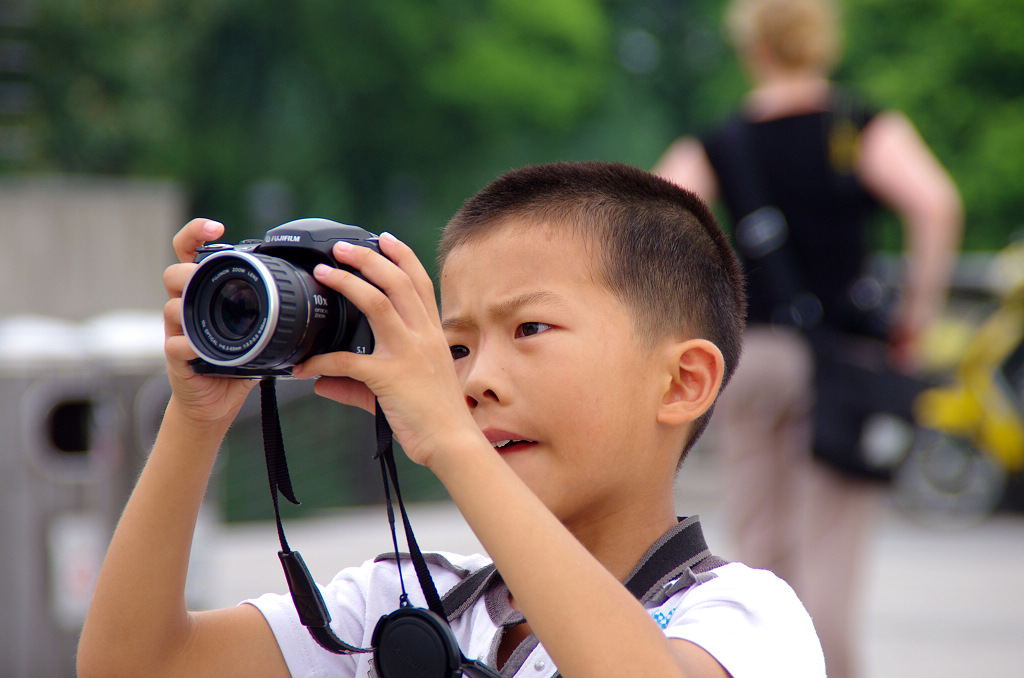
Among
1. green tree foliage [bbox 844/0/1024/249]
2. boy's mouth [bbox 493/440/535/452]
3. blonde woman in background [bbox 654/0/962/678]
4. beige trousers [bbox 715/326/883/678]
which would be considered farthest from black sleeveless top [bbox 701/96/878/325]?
green tree foliage [bbox 844/0/1024/249]

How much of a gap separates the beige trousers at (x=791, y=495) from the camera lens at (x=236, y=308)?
7.55 ft

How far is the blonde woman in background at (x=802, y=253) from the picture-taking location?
3.66 m

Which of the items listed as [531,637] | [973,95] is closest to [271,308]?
[531,637]

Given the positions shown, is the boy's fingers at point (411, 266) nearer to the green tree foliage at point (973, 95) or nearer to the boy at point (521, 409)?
the boy at point (521, 409)

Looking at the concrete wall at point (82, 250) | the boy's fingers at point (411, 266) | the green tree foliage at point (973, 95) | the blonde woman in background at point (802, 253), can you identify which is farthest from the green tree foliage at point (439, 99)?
the boy's fingers at point (411, 266)

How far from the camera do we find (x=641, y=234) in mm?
1844

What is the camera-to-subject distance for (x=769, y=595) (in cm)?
164

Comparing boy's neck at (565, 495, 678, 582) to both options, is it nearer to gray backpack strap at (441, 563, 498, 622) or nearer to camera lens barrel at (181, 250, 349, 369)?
gray backpack strap at (441, 563, 498, 622)

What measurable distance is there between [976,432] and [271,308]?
818cm

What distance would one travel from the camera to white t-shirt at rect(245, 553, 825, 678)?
1562 millimetres

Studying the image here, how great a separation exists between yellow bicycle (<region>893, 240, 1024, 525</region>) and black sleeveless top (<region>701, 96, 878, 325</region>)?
4.80m

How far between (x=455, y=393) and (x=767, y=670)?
536 mm

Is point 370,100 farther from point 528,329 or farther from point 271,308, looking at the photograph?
point 271,308

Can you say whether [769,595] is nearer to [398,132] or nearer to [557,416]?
[557,416]
